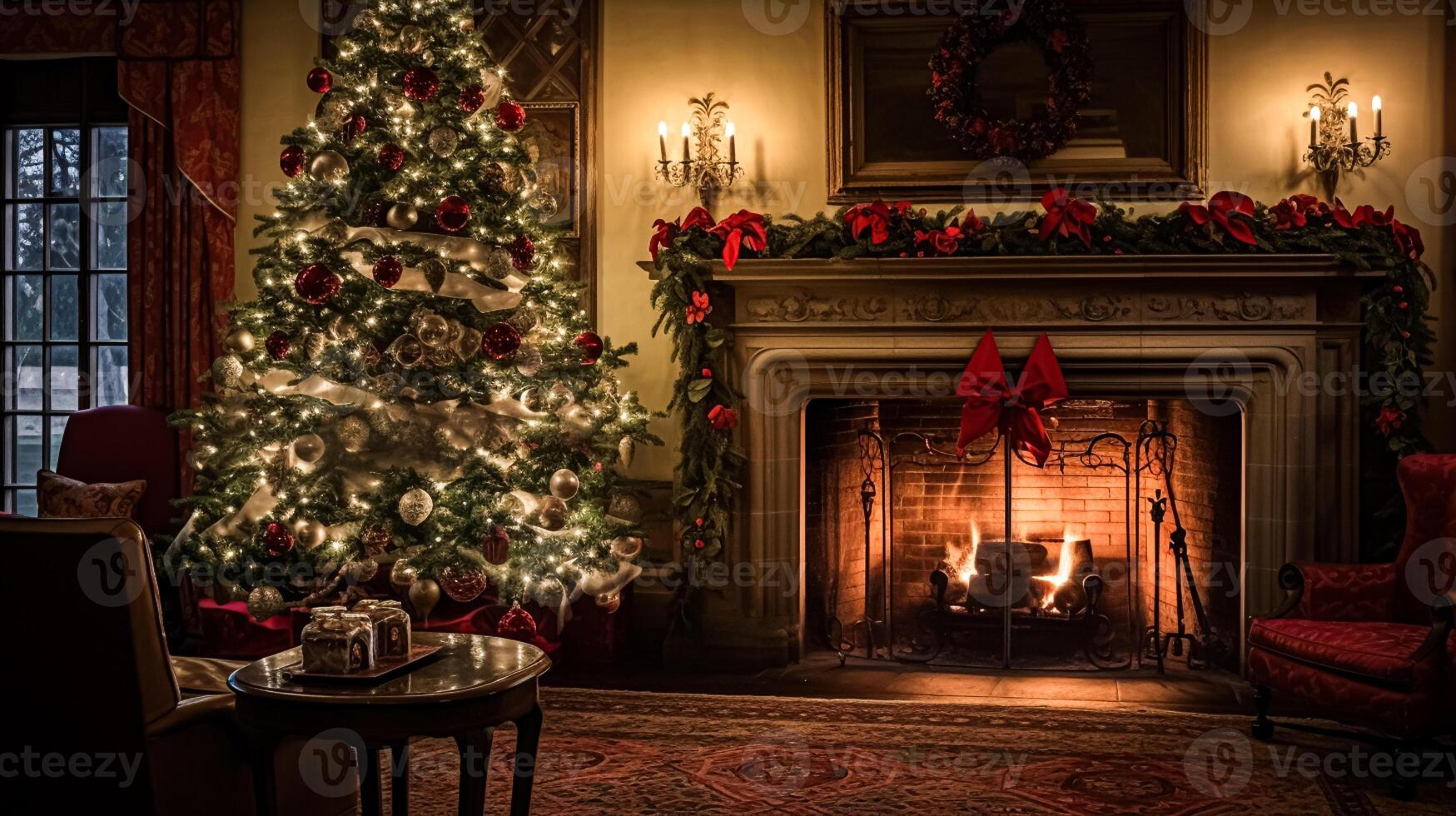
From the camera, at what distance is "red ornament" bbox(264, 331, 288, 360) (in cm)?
441

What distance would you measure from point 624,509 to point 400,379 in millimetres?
1020

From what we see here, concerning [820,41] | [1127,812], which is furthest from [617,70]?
[1127,812]

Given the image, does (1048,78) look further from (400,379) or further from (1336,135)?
(400,379)

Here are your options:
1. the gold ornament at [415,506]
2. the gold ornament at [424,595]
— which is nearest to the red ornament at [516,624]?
the gold ornament at [424,595]

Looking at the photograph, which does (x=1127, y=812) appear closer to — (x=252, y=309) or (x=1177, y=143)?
(x=1177, y=143)

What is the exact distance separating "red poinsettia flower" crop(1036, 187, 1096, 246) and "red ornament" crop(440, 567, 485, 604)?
2.58m

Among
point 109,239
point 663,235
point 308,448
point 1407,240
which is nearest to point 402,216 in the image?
point 308,448

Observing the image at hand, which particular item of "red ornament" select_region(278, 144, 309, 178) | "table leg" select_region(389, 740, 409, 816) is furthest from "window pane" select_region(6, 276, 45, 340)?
"table leg" select_region(389, 740, 409, 816)

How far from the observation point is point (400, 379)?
4.55 m

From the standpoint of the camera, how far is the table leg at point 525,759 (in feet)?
8.61

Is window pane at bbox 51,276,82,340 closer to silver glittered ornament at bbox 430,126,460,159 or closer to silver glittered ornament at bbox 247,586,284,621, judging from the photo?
silver glittered ornament at bbox 247,586,284,621

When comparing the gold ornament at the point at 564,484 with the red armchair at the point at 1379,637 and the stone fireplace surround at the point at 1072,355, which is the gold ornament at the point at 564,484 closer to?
the stone fireplace surround at the point at 1072,355

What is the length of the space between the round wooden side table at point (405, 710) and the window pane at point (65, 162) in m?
4.14

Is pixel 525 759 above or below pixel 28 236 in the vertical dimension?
below
